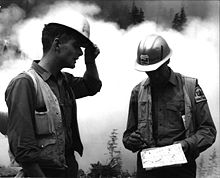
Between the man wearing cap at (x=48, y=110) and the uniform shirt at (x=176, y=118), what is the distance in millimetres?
662

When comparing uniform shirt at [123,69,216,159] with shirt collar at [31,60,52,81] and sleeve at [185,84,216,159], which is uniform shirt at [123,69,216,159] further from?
shirt collar at [31,60,52,81]

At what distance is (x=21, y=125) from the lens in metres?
2.93

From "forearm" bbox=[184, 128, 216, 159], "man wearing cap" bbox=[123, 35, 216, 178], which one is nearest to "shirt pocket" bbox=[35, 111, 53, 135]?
"man wearing cap" bbox=[123, 35, 216, 178]

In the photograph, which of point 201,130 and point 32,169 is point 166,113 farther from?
point 32,169

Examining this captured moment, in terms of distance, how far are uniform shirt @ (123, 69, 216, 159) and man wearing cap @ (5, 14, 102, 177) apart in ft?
2.17

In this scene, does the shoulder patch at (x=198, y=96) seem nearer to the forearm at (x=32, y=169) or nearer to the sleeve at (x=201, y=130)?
the sleeve at (x=201, y=130)

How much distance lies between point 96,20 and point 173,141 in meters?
3.98

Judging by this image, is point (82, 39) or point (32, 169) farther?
point (82, 39)

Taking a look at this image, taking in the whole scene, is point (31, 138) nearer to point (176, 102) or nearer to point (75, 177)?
point (75, 177)

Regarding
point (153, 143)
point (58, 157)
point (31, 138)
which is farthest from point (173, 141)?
point (31, 138)

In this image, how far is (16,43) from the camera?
23.4 feet

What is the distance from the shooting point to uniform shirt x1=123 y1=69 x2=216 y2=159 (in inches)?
147

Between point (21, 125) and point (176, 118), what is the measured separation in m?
1.32

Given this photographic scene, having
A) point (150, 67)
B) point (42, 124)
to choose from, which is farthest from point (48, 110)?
point (150, 67)
